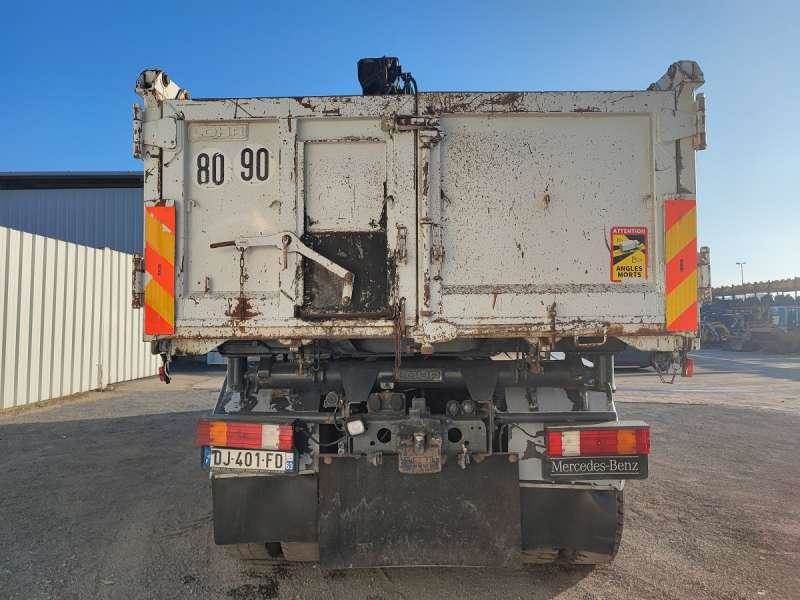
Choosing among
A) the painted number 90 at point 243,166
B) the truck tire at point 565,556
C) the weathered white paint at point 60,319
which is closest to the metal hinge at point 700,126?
the truck tire at point 565,556

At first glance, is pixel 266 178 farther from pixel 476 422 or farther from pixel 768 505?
pixel 768 505

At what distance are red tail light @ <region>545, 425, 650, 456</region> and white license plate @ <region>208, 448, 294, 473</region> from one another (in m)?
1.58

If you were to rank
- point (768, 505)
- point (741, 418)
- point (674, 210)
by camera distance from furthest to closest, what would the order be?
point (741, 418) → point (768, 505) → point (674, 210)

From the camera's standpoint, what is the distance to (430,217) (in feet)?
9.35

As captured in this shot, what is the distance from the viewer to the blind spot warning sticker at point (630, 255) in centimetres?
288

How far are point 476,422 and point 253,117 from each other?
214cm

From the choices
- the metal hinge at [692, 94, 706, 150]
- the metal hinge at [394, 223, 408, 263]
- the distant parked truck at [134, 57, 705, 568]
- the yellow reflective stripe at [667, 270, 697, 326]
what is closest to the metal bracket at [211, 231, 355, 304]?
the distant parked truck at [134, 57, 705, 568]

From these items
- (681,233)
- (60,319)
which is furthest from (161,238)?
(60,319)

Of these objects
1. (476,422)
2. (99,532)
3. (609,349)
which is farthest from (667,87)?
(99,532)

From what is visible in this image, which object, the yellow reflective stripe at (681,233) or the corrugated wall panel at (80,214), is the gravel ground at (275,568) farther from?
the corrugated wall panel at (80,214)

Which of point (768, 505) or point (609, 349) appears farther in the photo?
point (768, 505)

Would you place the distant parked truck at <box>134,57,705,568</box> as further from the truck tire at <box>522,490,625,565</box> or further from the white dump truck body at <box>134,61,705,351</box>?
the truck tire at <box>522,490,625,565</box>

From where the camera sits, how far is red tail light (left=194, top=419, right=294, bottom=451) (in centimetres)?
291

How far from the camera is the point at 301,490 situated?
300 cm
